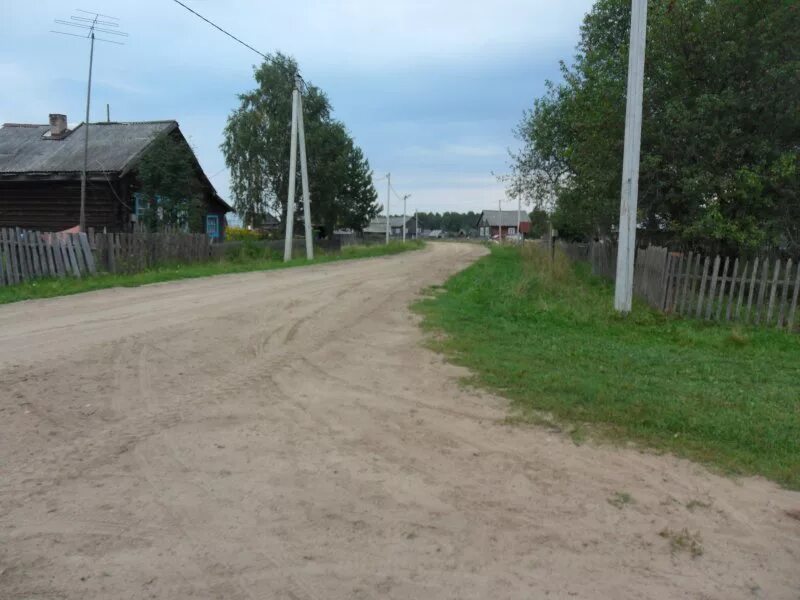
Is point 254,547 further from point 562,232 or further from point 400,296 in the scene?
point 562,232

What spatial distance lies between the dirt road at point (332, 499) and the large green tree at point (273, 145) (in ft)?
112

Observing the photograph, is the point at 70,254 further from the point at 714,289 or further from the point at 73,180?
the point at 714,289

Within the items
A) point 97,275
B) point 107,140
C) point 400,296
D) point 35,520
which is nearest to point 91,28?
point 97,275

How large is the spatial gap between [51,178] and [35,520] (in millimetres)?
24050

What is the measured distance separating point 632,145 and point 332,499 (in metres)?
8.83

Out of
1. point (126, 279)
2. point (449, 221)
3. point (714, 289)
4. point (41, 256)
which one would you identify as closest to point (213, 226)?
point (41, 256)

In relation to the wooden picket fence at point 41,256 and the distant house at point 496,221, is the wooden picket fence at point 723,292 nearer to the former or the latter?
the wooden picket fence at point 41,256

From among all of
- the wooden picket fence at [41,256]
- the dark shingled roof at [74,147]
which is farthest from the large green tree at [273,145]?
the wooden picket fence at [41,256]

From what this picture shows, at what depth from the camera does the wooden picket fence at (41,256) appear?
46.7 ft

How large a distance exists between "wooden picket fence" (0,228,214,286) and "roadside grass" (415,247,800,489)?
9.15 meters

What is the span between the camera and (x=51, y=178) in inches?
934

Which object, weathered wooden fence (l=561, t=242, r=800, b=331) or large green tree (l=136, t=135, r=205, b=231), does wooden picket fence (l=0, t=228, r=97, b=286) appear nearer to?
large green tree (l=136, t=135, r=205, b=231)

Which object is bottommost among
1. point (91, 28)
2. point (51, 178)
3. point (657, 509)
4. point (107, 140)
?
point (657, 509)

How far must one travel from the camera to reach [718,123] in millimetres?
12422
